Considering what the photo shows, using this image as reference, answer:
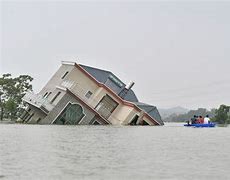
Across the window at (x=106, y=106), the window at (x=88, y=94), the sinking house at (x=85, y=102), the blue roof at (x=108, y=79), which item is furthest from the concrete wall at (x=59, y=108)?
the blue roof at (x=108, y=79)

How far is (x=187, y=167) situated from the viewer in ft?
57.8

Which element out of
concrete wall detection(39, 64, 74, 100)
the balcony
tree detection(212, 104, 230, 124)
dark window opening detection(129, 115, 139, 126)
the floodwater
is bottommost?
the floodwater

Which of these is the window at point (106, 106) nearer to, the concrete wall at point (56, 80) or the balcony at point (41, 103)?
the concrete wall at point (56, 80)

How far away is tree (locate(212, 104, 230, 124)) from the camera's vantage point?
11183 centimetres

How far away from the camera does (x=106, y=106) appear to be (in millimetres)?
73875

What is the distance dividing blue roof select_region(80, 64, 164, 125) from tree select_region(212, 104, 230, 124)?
3742 centimetres

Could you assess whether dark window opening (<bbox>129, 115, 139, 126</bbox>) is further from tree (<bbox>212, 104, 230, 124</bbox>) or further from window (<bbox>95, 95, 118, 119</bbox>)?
tree (<bbox>212, 104, 230, 124</bbox>)

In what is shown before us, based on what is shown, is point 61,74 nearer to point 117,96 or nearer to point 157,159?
point 117,96

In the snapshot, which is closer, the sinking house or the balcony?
the balcony

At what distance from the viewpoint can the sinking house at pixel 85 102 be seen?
67500mm

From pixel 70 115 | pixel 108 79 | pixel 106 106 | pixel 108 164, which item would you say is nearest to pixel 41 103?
pixel 70 115

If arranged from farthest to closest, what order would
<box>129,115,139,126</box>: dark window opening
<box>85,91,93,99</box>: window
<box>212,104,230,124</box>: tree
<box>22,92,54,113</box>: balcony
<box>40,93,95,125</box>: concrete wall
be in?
<box>212,104,230,124</box>: tree, <box>129,115,139,126</box>: dark window opening, <box>85,91,93,99</box>: window, <box>40,93,95,125</box>: concrete wall, <box>22,92,54,113</box>: balcony

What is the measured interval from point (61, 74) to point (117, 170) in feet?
195

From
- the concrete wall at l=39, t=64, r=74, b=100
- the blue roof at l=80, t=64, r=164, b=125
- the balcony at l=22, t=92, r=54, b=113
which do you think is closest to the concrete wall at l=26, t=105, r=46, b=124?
the balcony at l=22, t=92, r=54, b=113
